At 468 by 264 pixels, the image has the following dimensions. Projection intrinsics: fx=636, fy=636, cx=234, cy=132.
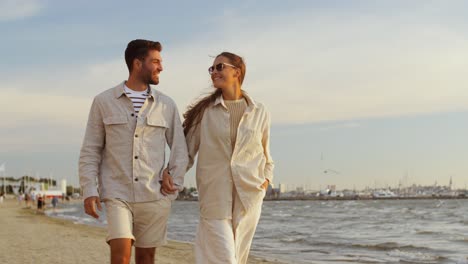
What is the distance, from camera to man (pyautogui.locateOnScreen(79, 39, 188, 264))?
401cm

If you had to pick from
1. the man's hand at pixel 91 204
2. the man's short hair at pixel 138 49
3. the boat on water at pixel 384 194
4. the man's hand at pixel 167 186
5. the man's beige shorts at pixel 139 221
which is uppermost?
the man's short hair at pixel 138 49

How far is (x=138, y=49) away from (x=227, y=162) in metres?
0.96

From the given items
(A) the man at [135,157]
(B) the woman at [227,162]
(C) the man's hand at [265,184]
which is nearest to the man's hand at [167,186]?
(A) the man at [135,157]

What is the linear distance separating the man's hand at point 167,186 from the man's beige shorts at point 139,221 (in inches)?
2.7

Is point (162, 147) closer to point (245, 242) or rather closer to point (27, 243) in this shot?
point (245, 242)

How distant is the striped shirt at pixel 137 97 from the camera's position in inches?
165

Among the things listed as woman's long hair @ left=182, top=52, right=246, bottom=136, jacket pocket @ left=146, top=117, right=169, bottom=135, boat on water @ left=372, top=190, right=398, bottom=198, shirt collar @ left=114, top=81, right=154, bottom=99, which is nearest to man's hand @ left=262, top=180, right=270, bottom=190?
woman's long hair @ left=182, top=52, right=246, bottom=136

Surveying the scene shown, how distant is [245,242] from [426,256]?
1376 centimetres

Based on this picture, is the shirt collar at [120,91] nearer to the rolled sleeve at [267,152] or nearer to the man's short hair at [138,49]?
the man's short hair at [138,49]

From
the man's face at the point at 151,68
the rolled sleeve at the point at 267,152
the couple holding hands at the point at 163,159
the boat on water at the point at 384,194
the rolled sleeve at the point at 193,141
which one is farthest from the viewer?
the boat on water at the point at 384,194

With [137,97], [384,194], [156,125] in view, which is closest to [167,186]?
[156,125]

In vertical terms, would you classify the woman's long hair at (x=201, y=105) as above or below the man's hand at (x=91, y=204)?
above

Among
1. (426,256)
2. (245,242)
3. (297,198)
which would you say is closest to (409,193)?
(297,198)

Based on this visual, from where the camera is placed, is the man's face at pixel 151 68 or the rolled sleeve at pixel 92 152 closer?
the rolled sleeve at pixel 92 152
